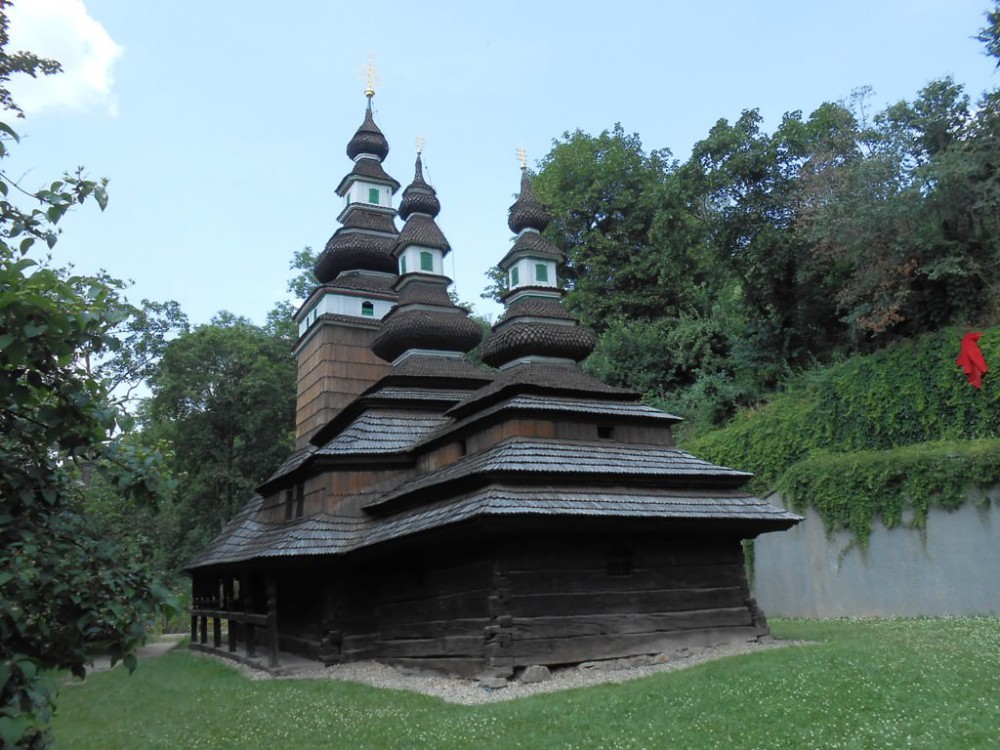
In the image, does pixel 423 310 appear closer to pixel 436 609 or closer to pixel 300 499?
pixel 300 499

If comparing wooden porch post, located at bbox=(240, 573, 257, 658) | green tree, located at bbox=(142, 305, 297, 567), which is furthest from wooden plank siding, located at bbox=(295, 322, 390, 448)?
green tree, located at bbox=(142, 305, 297, 567)

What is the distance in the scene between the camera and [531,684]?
10.2 m

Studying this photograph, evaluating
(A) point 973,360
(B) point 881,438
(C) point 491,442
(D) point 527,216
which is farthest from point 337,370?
(A) point 973,360

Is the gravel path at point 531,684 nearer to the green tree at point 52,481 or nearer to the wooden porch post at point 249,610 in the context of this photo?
the wooden porch post at point 249,610

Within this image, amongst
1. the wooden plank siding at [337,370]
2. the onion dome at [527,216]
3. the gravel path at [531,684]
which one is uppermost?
the onion dome at [527,216]

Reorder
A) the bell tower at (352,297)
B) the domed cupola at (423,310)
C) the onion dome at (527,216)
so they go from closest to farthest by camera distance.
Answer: the onion dome at (527,216), the domed cupola at (423,310), the bell tower at (352,297)

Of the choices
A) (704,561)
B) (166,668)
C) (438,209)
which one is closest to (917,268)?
(704,561)

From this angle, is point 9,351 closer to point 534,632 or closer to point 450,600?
point 534,632

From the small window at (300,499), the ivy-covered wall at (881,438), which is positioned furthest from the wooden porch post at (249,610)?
the ivy-covered wall at (881,438)

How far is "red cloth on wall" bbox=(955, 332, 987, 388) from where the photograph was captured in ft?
52.1

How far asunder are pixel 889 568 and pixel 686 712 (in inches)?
392

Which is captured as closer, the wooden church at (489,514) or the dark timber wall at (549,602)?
the dark timber wall at (549,602)

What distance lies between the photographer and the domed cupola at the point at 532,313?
51.3 ft

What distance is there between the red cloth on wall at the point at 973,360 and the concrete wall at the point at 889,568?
9.30 feet
